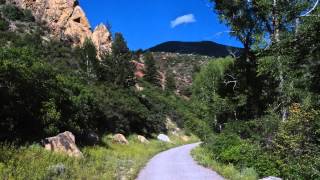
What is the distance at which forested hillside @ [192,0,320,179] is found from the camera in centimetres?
1208

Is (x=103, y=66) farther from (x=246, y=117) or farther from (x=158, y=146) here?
(x=246, y=117)

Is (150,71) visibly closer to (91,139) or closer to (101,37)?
(101,37)

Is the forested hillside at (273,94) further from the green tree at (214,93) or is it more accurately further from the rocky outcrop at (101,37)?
the rocky outcrop at (101,37)

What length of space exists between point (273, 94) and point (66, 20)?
219 feet

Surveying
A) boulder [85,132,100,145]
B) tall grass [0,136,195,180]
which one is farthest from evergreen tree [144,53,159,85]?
tall grass [0,136,195,180]

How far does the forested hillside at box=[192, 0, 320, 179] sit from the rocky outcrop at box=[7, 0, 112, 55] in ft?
181

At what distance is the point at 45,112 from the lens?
23531 millimetres

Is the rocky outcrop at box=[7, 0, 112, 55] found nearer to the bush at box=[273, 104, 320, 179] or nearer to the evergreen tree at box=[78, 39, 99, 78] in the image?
the evergreen tree at box=[78, 39, 99, 78]

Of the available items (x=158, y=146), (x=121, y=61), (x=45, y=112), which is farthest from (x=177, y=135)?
(x=45, y=112)

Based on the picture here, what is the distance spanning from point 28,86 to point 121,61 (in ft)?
112

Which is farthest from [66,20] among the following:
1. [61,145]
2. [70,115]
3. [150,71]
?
[61,145]

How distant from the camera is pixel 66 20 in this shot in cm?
8519

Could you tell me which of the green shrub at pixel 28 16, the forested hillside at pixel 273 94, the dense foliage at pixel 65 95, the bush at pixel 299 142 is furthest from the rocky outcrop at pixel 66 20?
the bush at pixel 299 142

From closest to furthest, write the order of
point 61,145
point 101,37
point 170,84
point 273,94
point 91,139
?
point 61,145, point 273,94, point 91,139, point 101,37, point 170,84
